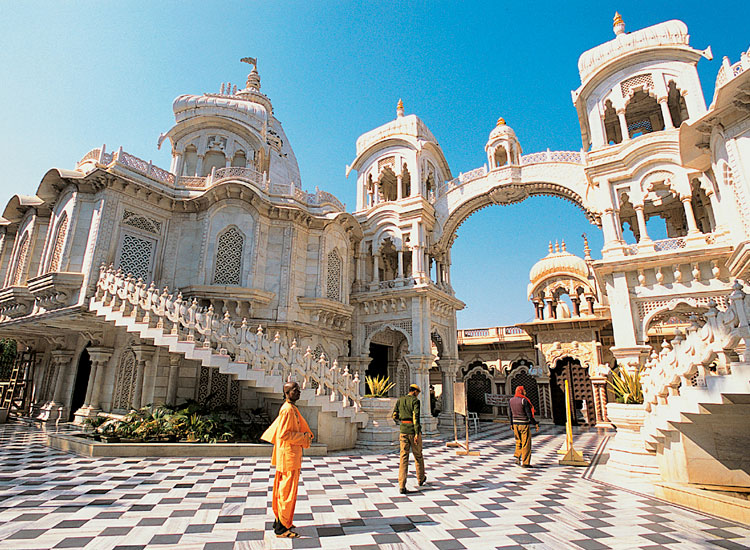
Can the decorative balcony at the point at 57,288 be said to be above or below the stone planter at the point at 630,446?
above

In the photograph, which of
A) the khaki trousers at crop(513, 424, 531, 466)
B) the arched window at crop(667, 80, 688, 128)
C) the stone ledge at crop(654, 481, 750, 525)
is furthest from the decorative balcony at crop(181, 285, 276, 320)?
the arched window at crop(667, 80, 688, 128)

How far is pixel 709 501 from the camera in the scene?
5191 millimetres

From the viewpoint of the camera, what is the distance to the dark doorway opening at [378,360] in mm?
19109

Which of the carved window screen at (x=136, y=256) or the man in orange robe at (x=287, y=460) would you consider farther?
the carved window screen at (x=136, y=256)

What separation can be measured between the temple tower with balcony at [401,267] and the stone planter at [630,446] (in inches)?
295

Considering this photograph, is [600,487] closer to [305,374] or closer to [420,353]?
[305,374]

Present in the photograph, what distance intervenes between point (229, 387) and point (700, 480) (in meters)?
11.9

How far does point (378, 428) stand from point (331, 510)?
6147 millimetres

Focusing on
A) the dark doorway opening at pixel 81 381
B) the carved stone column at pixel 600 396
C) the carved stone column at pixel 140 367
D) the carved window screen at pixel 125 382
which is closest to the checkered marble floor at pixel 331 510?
the carved stone column at pixel 140 367

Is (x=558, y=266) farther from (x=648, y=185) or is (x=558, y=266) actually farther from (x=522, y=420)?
(x=522, y=420)

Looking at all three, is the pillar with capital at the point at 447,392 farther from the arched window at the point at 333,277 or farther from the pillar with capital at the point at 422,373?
the arched window at the point at 333,277

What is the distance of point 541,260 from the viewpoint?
22.7 metres

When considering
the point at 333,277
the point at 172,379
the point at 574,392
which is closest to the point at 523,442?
the point at 333,277

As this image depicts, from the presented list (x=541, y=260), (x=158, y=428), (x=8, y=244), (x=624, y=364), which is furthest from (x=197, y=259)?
(x=541, y=260)
